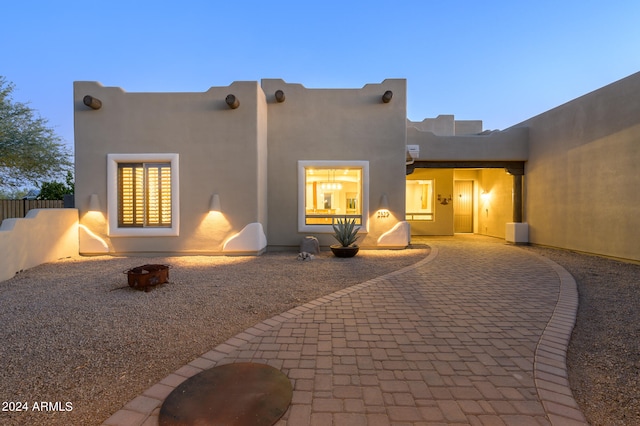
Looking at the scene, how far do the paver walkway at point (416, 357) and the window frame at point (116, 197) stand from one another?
5603mm

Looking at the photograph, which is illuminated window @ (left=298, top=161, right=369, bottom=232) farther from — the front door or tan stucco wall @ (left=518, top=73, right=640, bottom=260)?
the front door

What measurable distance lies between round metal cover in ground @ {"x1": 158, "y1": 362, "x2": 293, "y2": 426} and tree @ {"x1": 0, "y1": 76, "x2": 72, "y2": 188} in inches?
589

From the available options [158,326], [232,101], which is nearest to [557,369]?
[158,326]

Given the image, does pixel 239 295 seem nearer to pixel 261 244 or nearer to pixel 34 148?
pixel 261 244

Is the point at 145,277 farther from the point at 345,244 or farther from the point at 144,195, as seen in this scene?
the point at 345,244

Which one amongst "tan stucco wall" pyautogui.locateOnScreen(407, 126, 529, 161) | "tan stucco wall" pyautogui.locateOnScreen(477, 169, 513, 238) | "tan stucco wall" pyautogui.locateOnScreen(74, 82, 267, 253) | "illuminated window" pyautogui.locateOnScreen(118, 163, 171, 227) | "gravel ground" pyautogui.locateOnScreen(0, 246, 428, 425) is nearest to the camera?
"gravel ground" pyautogui.locateOnScreen(0, 246, 428, 425)

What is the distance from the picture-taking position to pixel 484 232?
1437cm

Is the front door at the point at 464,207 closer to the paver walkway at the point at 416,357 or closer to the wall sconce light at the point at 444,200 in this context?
the wall sconce light at the point at 444,200

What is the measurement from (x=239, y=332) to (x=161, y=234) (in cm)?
599

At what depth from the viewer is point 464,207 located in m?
15.5

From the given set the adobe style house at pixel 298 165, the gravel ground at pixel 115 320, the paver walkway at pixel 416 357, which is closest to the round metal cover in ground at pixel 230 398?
the paver walkway at pixel 416 357

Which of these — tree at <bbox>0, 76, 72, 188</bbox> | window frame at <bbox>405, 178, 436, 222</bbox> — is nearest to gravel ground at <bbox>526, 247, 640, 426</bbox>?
window frame at <bbox>405, 178, 436, 222</bbox>

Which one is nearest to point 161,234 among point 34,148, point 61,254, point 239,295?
point 61,254

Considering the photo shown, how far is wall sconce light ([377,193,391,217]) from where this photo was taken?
29.8ft
